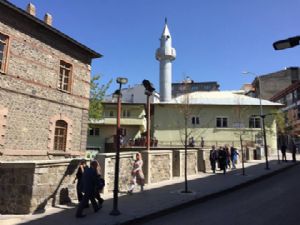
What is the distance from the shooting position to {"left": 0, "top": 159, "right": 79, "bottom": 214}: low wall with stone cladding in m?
9.12

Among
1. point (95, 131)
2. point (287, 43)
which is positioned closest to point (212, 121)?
point (95, 131)

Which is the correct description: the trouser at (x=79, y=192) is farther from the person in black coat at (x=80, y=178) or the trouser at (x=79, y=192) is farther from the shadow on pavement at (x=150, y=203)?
the shadow on pavement at (x=150, y=203)

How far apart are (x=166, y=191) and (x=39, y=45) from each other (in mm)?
9943

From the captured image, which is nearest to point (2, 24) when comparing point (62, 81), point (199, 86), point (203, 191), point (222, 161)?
Result: point (62, 81)

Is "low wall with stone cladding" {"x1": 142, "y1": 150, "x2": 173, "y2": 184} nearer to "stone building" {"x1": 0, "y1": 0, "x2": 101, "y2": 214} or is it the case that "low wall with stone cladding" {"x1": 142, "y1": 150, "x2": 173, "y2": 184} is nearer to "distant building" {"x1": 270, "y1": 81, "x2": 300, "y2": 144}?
"stone building" {"x1": 0, "y1": 0, "x2": 101, "y2": 214}

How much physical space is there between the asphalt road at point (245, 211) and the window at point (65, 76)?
34.9 ft

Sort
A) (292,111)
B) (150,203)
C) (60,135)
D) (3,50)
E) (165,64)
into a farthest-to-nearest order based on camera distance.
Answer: (292,111) → (165,64) → (60,135) → (3,50) → (150,203)

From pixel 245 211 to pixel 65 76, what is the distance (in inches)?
498

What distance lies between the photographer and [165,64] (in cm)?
4362

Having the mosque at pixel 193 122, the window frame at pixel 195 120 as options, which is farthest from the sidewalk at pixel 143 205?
the window frame at pixel 195 120

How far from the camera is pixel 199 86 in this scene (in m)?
96.9

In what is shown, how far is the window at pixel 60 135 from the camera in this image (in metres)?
16.8

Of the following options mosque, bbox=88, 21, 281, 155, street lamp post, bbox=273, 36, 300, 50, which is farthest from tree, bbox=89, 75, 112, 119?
street lamp post, bbox=273, 36, 300, 50

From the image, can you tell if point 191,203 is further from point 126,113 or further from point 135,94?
point 135,94
